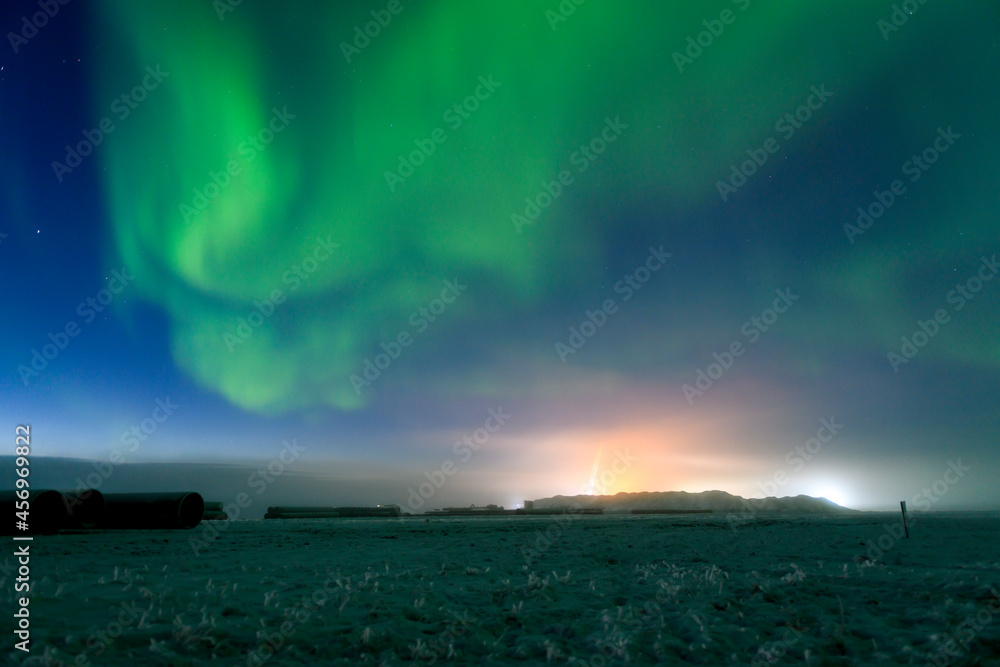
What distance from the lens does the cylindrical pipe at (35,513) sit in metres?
22.5

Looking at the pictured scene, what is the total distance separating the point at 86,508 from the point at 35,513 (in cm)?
301

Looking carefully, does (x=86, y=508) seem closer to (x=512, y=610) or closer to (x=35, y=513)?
(x=35, y=513)

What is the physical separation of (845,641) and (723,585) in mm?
4194

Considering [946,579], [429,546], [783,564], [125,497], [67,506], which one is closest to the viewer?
[946,579]

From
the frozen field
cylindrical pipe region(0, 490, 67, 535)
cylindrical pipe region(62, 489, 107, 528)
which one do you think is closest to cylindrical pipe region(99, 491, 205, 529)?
cylindrical pipe region(62, 489, 107, 528)

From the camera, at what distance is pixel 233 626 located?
844 centimetres

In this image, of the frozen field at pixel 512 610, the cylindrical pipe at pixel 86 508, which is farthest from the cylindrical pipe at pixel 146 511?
the frozen field at pixel 512 610

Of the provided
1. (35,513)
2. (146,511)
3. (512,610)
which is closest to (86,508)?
(146,511)

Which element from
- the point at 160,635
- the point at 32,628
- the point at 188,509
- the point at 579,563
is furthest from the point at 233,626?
the point at 188,509

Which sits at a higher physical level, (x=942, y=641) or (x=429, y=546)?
A: (x=942, y=641)

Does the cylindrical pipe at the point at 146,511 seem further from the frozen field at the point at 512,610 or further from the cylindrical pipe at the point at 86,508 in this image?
the frozen field at the point at 512,610

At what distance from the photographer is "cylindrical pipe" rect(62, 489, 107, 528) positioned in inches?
1021

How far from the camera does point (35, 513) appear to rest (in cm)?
2397

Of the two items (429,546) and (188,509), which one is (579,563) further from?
(188,509)
